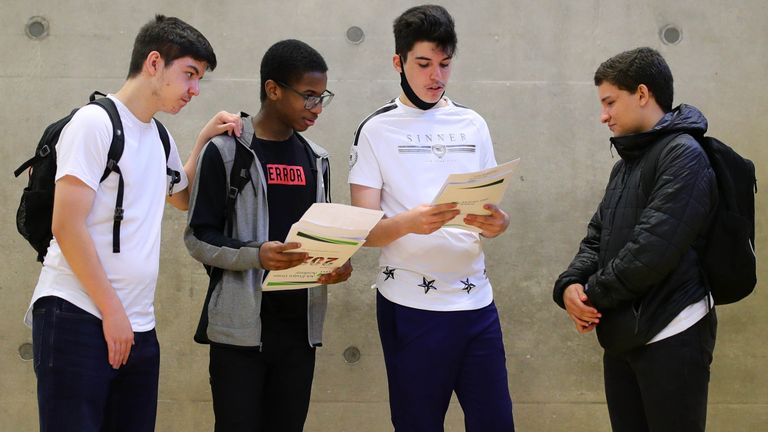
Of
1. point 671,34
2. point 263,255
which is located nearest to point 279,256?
point 263,255

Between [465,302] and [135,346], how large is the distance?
41.6 inches

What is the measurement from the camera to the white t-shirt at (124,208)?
81.4 inches

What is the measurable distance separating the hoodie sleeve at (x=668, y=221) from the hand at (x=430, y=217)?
1.81 feet

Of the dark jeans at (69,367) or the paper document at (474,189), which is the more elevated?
the paper document at (474,189)

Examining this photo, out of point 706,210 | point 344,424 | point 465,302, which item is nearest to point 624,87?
point 706,210

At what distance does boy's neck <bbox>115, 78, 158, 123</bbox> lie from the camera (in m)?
2.26

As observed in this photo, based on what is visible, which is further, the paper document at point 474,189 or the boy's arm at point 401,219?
the boy's arm at point 401,219

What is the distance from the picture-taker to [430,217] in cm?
235

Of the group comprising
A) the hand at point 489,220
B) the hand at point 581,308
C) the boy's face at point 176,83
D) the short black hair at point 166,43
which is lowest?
the hand at point 581,308

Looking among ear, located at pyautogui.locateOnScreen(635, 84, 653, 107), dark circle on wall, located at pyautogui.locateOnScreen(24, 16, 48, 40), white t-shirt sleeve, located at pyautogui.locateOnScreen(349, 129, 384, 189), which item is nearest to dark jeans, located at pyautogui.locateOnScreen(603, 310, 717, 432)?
ear, located at pyautogui.locateOnScreen(635, 84, 653, 107)

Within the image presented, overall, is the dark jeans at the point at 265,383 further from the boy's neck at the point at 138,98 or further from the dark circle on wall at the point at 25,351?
the dark circle on wall at the point at 25,351

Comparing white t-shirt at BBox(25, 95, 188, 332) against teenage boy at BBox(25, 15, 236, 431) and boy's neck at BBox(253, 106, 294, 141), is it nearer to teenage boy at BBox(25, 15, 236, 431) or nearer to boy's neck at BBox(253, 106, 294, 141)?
teenage boy at BBox(25, 15, 236, 431)

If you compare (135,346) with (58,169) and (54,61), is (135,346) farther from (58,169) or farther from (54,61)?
(54,61)

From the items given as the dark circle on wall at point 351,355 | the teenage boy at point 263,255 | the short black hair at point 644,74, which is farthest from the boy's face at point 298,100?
the dark circle on wall at point 351,355
